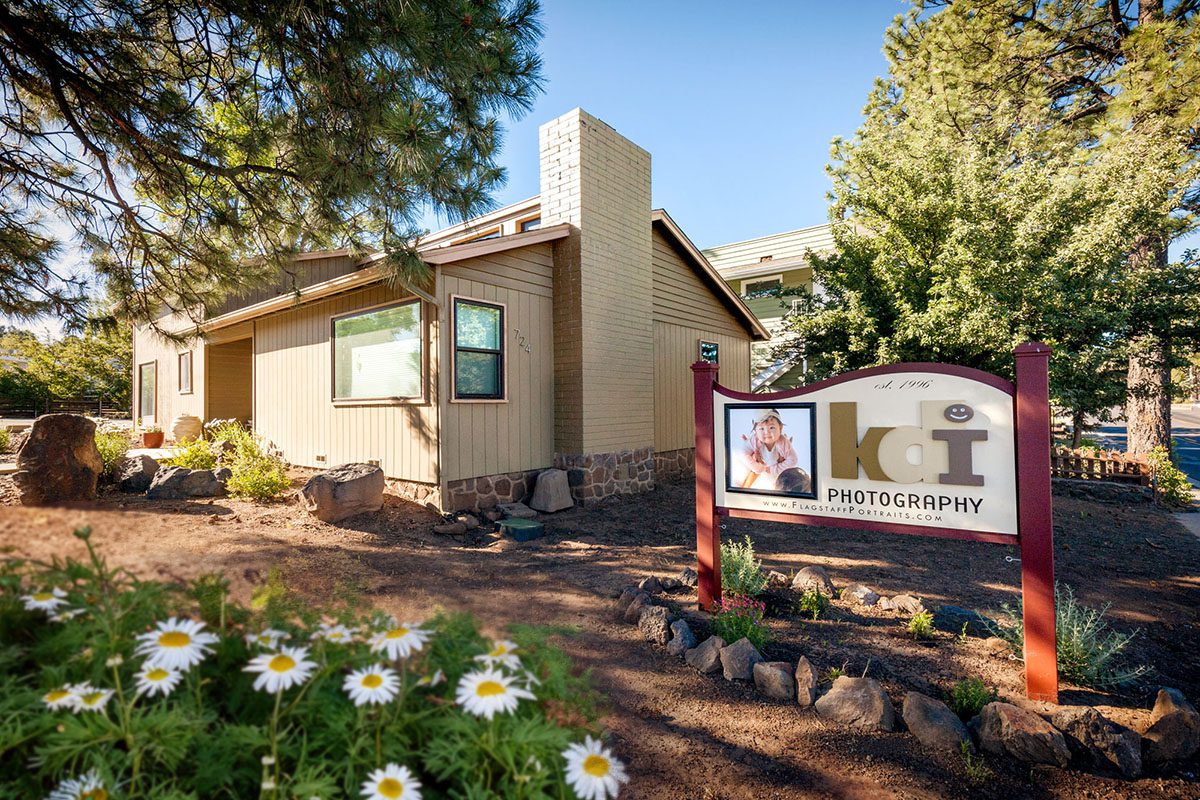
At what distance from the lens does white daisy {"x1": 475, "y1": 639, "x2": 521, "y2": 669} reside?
0.88 meters

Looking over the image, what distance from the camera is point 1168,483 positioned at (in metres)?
8.28

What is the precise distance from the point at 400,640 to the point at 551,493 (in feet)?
21.8

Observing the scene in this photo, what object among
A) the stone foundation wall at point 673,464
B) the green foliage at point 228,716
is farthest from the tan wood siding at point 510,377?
the green foliage at point 228,716

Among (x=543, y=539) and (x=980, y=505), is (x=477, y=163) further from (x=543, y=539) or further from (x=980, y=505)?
(x=980, y=505)

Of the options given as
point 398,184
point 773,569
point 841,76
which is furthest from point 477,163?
point 841,76

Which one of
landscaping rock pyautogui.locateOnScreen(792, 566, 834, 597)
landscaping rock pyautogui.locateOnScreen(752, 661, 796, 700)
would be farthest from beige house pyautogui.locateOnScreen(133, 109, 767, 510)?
landscaping rock pyautogui.locateOnScreen(752, 661, 796, 700)

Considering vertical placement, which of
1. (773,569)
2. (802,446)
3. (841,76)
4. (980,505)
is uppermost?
(841,76)

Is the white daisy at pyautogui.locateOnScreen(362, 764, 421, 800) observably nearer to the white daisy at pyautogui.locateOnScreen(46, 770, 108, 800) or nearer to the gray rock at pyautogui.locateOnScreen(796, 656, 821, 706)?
the white daisy at pyautogui.locateOnScreen(46, 770, 108, 800)

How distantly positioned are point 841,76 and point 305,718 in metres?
12.3

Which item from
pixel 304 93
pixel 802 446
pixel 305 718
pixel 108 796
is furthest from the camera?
pixel 304 93

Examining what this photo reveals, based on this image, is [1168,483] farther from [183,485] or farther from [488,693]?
[183,485]

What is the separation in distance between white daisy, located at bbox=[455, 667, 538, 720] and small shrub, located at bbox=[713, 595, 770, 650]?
263 cm

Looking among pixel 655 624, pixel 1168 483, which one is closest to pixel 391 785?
pixel 655 624

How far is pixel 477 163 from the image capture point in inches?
181
